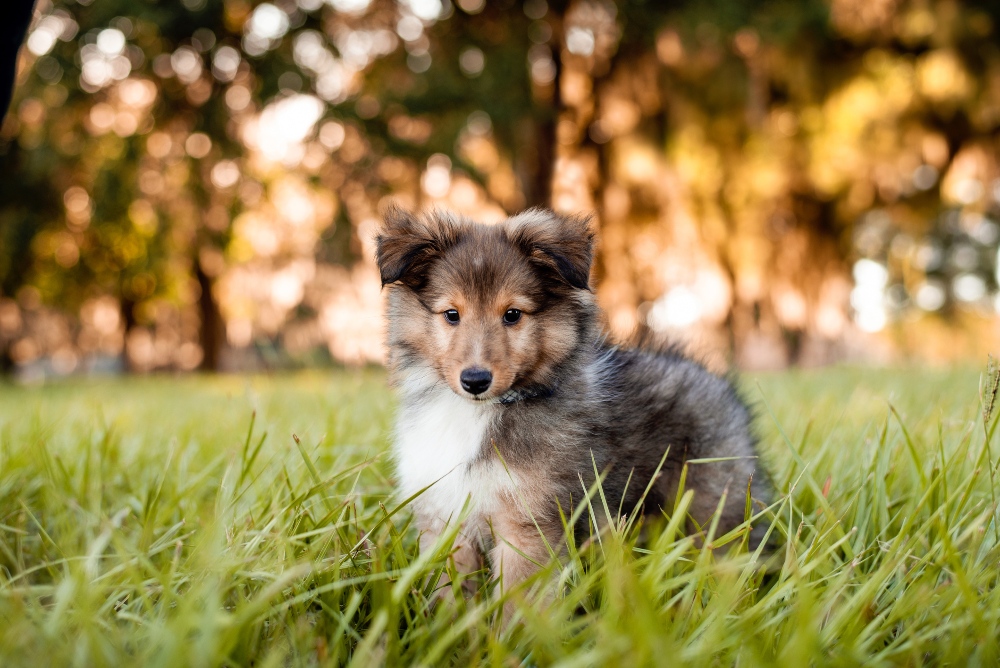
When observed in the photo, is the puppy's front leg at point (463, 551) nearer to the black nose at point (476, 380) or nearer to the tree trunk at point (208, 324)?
the black nose at point (476, 380)

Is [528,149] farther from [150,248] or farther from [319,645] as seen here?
[319,645]

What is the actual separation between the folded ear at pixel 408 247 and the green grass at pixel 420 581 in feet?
2.61

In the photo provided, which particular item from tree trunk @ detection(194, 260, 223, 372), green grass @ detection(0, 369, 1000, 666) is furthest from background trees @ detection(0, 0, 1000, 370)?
green grass @ detection(0, 369, 1000, 666)

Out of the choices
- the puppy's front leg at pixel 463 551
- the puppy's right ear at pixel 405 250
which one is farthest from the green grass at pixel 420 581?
the puppy's right ear at pixel 405 250

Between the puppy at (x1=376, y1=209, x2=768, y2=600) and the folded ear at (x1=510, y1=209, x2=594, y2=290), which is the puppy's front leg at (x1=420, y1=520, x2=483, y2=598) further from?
the folded ear at (x1=510, y1=209, x2=594, y2=290)

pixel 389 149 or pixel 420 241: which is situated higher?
pixel 389 149

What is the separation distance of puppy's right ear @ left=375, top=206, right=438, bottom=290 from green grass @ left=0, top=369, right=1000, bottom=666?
31.0 inches

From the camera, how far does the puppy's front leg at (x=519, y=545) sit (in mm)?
2340

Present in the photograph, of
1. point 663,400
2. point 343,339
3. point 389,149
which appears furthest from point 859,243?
point 663,400

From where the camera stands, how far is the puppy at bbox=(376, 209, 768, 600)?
2482 mm

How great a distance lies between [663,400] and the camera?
121 inches

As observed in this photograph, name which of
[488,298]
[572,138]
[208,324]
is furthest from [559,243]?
[208,324]

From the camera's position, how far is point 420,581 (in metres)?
2.26

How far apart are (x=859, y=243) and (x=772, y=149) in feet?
17.0
